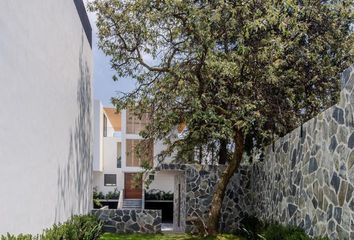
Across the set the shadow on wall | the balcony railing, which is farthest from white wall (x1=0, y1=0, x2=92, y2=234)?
the balcony railing

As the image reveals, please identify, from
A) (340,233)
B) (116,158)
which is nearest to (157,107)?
(340,233)

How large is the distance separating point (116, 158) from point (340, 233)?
25590 millimetres

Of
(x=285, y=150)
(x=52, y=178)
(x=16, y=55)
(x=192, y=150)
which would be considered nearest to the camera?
(x=16, y=55)

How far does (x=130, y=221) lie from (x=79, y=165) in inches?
238

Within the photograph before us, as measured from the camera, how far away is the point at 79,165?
36.5ft

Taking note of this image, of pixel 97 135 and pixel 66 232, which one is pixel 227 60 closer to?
pixel 66 232

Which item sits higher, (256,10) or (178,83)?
(256,10)

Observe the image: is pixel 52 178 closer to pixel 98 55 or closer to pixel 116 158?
pixel 98 55

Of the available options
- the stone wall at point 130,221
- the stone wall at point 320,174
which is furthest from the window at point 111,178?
the stone wall at point 320,174

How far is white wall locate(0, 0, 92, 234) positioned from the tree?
2226mm

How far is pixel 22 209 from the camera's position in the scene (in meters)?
5.48

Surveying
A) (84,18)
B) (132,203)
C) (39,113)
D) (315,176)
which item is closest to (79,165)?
(84,18)

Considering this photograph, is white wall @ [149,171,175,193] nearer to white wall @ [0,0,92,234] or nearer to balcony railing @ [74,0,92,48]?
balcony railing @ [74,0,92,48]

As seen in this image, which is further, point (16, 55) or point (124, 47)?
point (124, 47)
